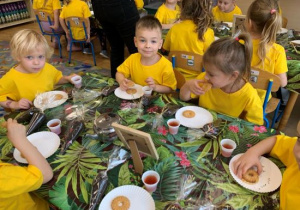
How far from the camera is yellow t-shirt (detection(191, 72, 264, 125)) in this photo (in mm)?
1504

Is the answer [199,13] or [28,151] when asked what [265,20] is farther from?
[28,151]

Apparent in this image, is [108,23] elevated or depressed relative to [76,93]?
elevated

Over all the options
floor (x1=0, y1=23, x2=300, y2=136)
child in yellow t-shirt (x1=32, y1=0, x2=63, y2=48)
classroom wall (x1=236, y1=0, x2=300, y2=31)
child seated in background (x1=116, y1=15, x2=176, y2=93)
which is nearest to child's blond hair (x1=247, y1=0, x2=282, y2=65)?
child seated in background (x1=116, y1=15, x2=176, y2=93)

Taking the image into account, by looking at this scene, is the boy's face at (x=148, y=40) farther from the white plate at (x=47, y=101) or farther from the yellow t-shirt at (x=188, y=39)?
the white plate at (x=47, y=101)

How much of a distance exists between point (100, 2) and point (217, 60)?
1.55m

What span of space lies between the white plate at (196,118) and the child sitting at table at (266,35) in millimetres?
911

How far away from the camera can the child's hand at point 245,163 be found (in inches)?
41.4

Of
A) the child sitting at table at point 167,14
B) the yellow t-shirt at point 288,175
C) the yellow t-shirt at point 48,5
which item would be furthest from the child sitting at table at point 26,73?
the yellow t-shirt at point 48,5

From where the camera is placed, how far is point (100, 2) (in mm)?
2428

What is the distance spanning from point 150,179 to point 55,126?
2.21ft

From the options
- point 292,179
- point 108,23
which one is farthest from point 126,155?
point 108,23

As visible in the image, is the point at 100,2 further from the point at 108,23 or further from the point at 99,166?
the point at 99,166

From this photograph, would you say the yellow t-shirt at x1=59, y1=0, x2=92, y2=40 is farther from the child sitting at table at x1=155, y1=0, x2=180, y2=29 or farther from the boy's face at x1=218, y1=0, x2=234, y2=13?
the boy's face at x1=218, y1=0, x2=234, y2=13

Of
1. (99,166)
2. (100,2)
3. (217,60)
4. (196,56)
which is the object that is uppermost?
(100,2)
